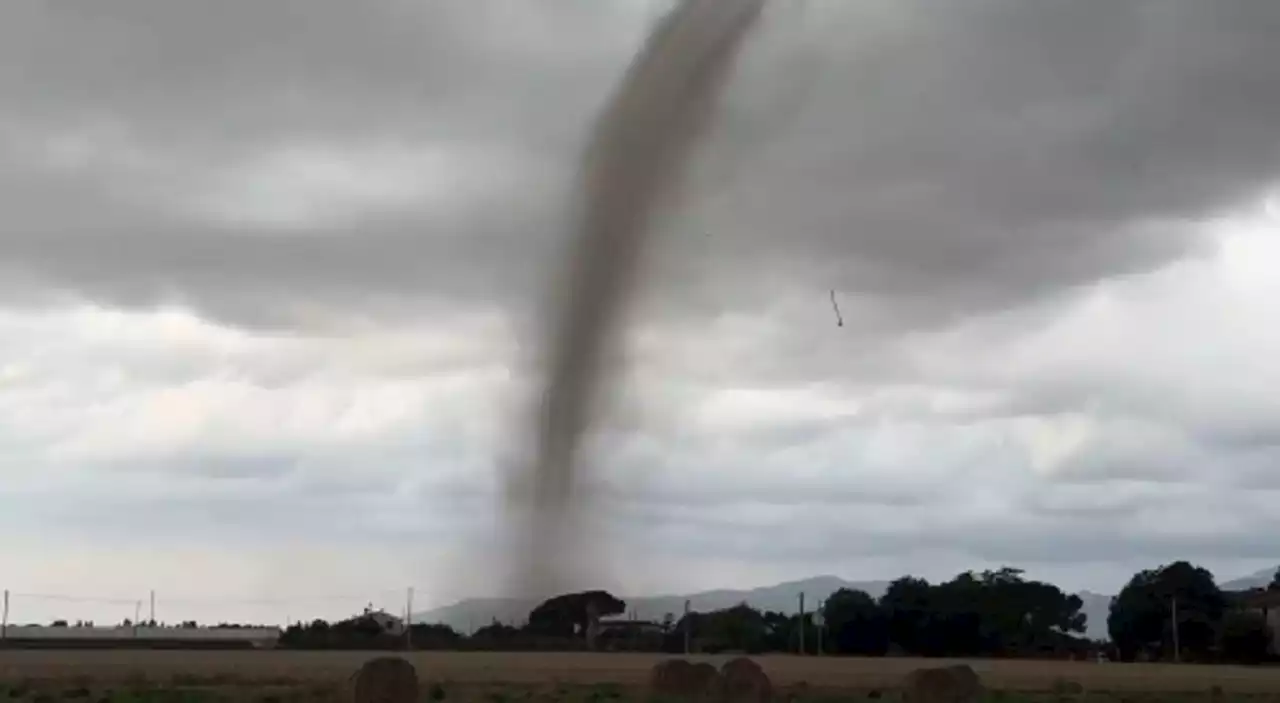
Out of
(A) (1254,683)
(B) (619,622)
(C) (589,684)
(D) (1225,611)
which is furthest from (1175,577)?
(C) (589,684)

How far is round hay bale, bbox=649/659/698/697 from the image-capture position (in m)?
49.4

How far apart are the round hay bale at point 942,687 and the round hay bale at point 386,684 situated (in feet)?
46.0

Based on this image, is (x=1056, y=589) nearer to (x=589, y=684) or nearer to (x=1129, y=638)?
(x=1129, y=638)

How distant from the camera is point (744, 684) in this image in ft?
157

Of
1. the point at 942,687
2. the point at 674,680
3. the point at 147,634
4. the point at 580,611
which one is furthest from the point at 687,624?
the point at 942,687

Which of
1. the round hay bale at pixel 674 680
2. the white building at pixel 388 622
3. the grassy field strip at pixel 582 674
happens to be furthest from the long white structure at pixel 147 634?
the round hay bale at pixel 674 680

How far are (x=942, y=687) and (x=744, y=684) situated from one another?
5.77 metres

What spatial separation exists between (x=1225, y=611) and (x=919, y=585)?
2636 cm

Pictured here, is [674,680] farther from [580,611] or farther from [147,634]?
[147,634]

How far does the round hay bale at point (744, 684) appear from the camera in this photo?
47125mm

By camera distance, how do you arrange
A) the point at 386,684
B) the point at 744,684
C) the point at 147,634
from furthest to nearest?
the point at 147,634
the point at 744,684
the point at 386,684

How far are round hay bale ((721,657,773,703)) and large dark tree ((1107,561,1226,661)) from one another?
93.0 metres

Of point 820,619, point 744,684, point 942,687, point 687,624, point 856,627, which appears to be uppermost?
point 820,619

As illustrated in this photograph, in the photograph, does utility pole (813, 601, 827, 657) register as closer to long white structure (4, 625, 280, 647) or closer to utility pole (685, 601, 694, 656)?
utility pole (685, 601, 694, 656)
